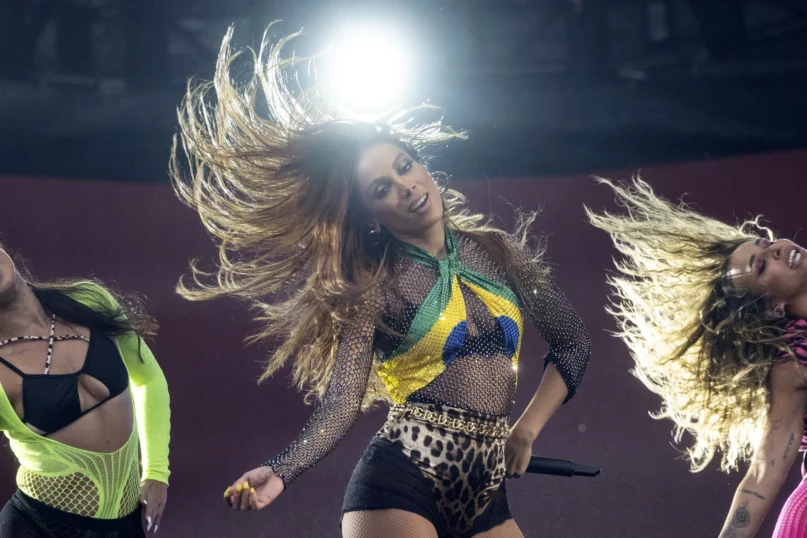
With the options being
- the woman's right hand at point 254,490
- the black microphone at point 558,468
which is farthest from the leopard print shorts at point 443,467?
the woman's right hand at point 254,490

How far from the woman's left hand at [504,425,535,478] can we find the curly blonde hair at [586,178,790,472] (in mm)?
641

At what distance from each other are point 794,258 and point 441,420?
1.13 meters

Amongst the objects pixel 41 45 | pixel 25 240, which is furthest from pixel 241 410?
pixel 41 45

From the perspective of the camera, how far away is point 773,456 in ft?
7.74

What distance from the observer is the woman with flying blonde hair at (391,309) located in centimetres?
210

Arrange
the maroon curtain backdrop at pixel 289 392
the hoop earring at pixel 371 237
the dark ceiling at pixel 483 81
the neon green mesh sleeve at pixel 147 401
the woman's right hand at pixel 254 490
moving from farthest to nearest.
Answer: the dark ceiling at pixel 483 81 < the maroon curtain backdrop at pixel 289 392 < the neon green mesh sleeve at pixel 147 401 < the hoop earring at pixel 371 237 < the woman's right hand at pixel 254 490

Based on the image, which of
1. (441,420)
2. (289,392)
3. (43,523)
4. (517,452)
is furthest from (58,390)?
(289,392)

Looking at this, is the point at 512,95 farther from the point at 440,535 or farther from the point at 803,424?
the point at 440,535

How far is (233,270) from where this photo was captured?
262 centimetres

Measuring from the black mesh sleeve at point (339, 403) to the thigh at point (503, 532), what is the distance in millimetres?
384

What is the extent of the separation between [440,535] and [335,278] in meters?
0.62

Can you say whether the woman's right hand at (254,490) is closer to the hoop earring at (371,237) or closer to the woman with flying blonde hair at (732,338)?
the hoop earring at (371,237)

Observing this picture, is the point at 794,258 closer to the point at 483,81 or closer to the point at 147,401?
the point at 147,401

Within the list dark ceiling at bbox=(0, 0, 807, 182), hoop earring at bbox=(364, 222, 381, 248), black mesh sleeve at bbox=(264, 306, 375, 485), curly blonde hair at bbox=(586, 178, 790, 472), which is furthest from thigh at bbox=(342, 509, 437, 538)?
dark ceiling at bbox=(0, 0, 807, 182)
